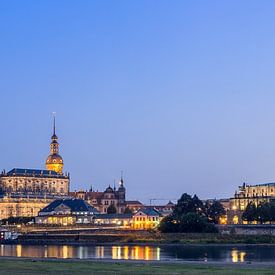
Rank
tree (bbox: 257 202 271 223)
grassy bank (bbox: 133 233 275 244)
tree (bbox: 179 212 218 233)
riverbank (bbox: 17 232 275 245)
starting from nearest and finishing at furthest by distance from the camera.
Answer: grassy bank (bbox: 133 233 275 244)
riverbank (bbox: 17 232 275 245)
tree (bbox: 179 212 218 233)
tree (bbox: 257 202 271 223)

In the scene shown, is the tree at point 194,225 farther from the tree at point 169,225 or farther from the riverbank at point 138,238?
the riverbank at point 138,238

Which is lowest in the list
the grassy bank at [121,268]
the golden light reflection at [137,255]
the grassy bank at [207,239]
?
the grassy bank at [121,268]

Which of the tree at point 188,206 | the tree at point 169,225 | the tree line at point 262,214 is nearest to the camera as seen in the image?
the tree at point 169,225

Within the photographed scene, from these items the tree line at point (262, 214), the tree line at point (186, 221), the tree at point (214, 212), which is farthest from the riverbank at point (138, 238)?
the tree line at point (262, 214)

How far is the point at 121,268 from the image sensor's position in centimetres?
5941

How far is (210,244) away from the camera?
12150 cm

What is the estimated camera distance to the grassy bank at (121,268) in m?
55.5

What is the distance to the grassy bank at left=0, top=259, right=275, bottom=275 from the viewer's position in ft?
182

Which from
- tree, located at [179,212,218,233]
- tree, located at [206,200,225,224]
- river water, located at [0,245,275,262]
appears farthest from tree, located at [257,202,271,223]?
river water, located at [0,245,275,262]

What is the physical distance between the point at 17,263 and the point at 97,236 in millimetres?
83436

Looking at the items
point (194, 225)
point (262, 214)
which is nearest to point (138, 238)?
point (194, 225)

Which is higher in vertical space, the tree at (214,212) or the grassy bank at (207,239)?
the tree at (214,212)

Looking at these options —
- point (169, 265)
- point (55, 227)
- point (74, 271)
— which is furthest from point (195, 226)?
point (74, 271)

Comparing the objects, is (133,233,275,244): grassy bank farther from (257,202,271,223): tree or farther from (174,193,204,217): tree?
(257,202,271,223): tree
